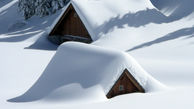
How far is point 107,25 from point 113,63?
1316cm

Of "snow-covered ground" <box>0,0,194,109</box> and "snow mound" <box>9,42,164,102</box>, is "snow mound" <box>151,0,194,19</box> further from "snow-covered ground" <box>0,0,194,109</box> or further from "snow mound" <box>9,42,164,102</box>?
"snow mound" <box>9,42,164,102</box>

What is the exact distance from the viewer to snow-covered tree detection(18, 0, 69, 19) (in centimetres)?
3609

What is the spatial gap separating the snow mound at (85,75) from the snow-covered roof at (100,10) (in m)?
11.4

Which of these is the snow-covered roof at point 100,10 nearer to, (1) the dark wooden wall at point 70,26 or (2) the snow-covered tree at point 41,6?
(1) the dark wooden wall at point 70,26

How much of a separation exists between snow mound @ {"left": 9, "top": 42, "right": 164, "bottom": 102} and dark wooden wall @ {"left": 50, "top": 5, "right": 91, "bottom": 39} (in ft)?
42.4

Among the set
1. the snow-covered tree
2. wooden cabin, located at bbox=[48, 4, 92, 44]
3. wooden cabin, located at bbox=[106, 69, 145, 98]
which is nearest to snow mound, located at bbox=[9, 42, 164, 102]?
wooden cabin, located at bbox=[106, 69, 145, 98]

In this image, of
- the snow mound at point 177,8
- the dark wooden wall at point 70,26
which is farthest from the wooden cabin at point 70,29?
the snow mound at point 177,8

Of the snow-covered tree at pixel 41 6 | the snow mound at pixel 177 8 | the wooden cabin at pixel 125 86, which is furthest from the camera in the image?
the snow-covered tree at pixel 41 6

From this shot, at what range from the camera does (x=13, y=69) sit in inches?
706

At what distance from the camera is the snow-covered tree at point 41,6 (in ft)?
118

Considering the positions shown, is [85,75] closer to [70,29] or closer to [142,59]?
[142,59]

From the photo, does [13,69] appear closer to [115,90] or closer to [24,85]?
[24,85]

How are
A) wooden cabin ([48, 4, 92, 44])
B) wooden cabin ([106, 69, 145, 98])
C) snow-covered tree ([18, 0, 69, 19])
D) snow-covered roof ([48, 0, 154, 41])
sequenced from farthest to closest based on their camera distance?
snow-covered tree ([18, 0, 69, 19]) → wooden cabin ([48, 4, 92, 44]) → snow-covered roof ([48, 0, 154, 41]) → wooden cabin ([106, 69, 145, 98])

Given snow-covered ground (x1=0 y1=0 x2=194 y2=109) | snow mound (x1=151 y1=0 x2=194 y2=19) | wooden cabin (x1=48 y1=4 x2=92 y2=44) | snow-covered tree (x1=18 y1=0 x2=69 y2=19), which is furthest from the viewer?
snow-covered tree (x1=18 y1=0 x2=69 y2=19)
